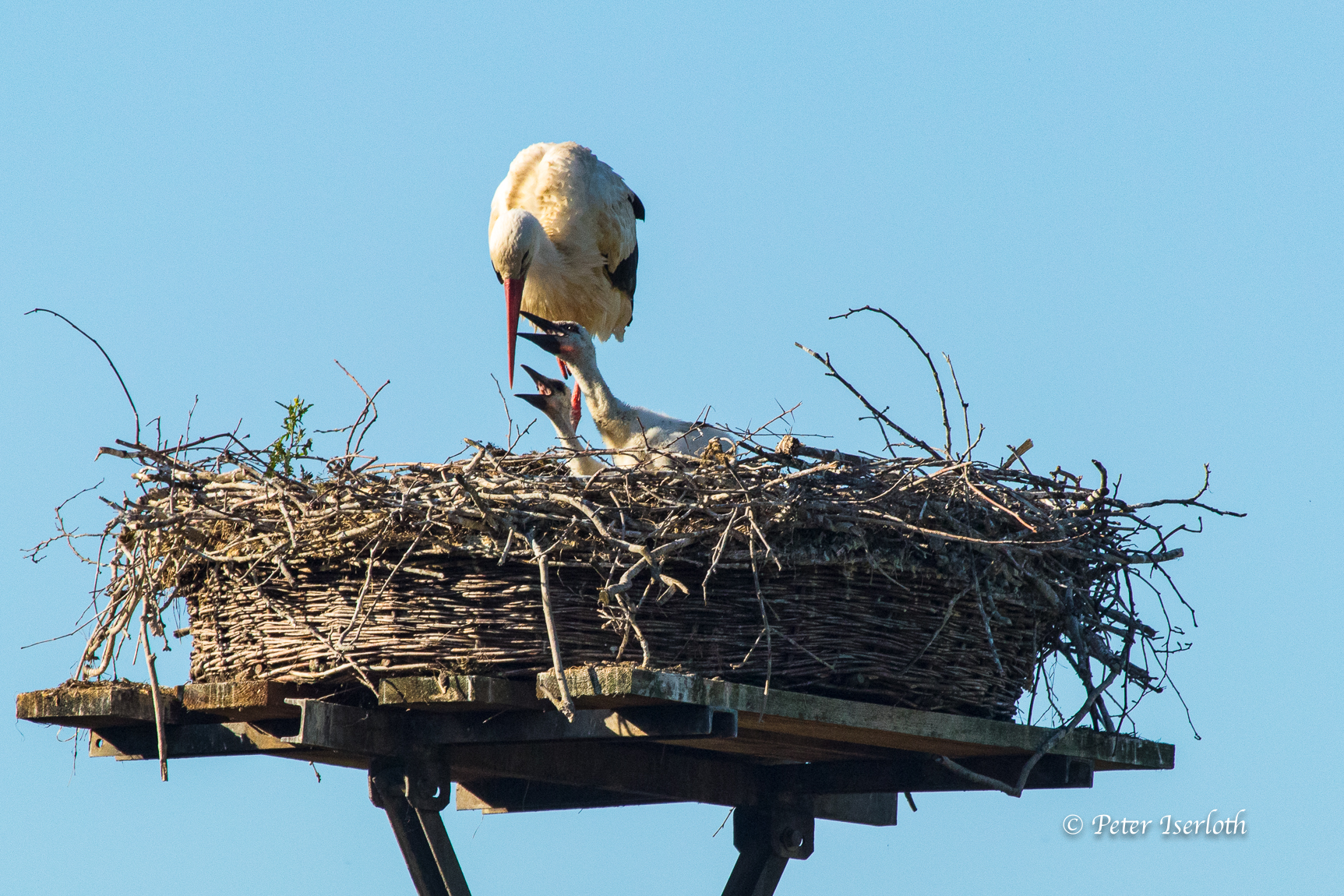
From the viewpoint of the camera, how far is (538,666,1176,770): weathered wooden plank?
13.4 feet

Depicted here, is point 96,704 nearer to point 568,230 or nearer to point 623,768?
point 623,768

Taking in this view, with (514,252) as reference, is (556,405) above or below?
below

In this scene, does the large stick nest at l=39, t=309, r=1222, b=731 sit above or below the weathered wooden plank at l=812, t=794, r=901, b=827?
above

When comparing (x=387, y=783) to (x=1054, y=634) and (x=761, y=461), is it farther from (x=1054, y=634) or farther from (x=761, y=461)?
(x=1054, y=634)

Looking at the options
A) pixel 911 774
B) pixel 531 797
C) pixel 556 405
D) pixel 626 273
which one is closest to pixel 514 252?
pixel 626 273

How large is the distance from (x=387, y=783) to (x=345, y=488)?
78 cm

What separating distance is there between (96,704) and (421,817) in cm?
90

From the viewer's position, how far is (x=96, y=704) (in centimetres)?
465

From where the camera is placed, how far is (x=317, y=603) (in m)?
4.59

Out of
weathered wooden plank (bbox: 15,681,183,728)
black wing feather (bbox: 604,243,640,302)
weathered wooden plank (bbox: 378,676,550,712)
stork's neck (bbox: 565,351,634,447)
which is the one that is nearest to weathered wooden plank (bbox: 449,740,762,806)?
weathered wooden plank (bbox: 378,676,550,712)

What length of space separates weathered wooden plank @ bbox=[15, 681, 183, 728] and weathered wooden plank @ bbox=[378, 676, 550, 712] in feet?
2.23

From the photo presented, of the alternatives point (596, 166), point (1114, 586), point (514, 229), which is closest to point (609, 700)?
point (1114, 586)

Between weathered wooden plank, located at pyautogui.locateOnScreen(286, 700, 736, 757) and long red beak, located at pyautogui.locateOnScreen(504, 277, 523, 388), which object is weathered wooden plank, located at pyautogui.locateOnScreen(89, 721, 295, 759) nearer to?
weathered wooden plank, located at pyautogui.locateOnScreen(286, 700, 736, 757)

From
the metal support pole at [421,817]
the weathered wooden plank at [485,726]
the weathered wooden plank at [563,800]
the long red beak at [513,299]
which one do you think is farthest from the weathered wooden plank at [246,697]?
the long red beak at [513,299]
